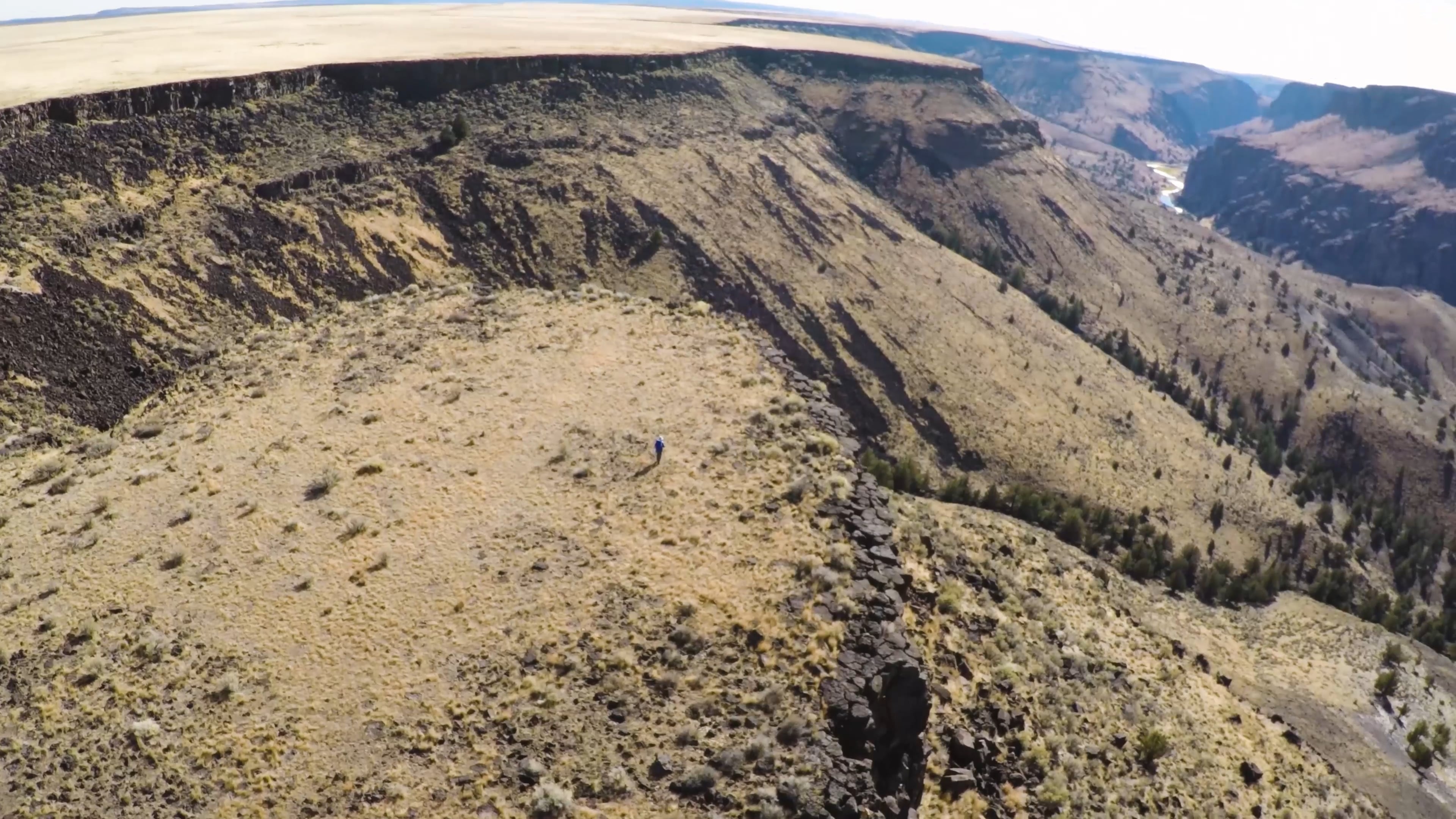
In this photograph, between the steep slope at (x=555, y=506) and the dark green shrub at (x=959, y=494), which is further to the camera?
the dark green shrub at (x=959, y=494)

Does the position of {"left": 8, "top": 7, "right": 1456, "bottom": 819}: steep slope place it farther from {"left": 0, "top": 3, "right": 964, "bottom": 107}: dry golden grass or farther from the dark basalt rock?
{"left": 0, "top": 3, "right": 964, "bottom": 107}: dry golden grass

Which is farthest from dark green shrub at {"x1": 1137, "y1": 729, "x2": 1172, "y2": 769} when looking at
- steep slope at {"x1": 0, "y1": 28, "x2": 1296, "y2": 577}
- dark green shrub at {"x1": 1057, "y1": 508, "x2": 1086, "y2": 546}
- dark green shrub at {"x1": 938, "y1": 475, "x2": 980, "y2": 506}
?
steep slope at {"x1": 0, "y1": 28, "x2": 1296, "y2": 577}

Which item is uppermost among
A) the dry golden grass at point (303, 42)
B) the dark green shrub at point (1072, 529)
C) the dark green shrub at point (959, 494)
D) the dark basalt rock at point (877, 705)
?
the dry golden grass at point (303, 42)

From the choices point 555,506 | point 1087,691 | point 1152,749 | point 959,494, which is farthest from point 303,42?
point 1152,749

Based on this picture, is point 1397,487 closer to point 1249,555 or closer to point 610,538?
point 1249,555

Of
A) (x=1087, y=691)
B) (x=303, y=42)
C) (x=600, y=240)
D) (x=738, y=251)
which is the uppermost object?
(x=303, y=42)

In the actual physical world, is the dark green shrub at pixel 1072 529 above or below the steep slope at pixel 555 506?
below

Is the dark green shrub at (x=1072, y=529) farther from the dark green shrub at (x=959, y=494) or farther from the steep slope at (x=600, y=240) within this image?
the steep slope at (x=600, y=240)

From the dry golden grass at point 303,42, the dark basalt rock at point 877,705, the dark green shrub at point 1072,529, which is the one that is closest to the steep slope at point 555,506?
the dark basalt rock at point 877,705

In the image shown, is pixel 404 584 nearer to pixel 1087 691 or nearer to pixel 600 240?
pixel 1087 691

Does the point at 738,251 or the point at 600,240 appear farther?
the point at 738,251

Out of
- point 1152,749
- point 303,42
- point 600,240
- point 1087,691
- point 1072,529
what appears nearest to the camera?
point 1152,749

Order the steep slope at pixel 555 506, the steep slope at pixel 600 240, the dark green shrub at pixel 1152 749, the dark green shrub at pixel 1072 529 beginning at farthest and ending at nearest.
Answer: the dark green shrub at pixel 1072 529, the steep slope at pixel 600 240, the dark green shrub at pixel 1152 749, the steep slope at pixel 555 506
